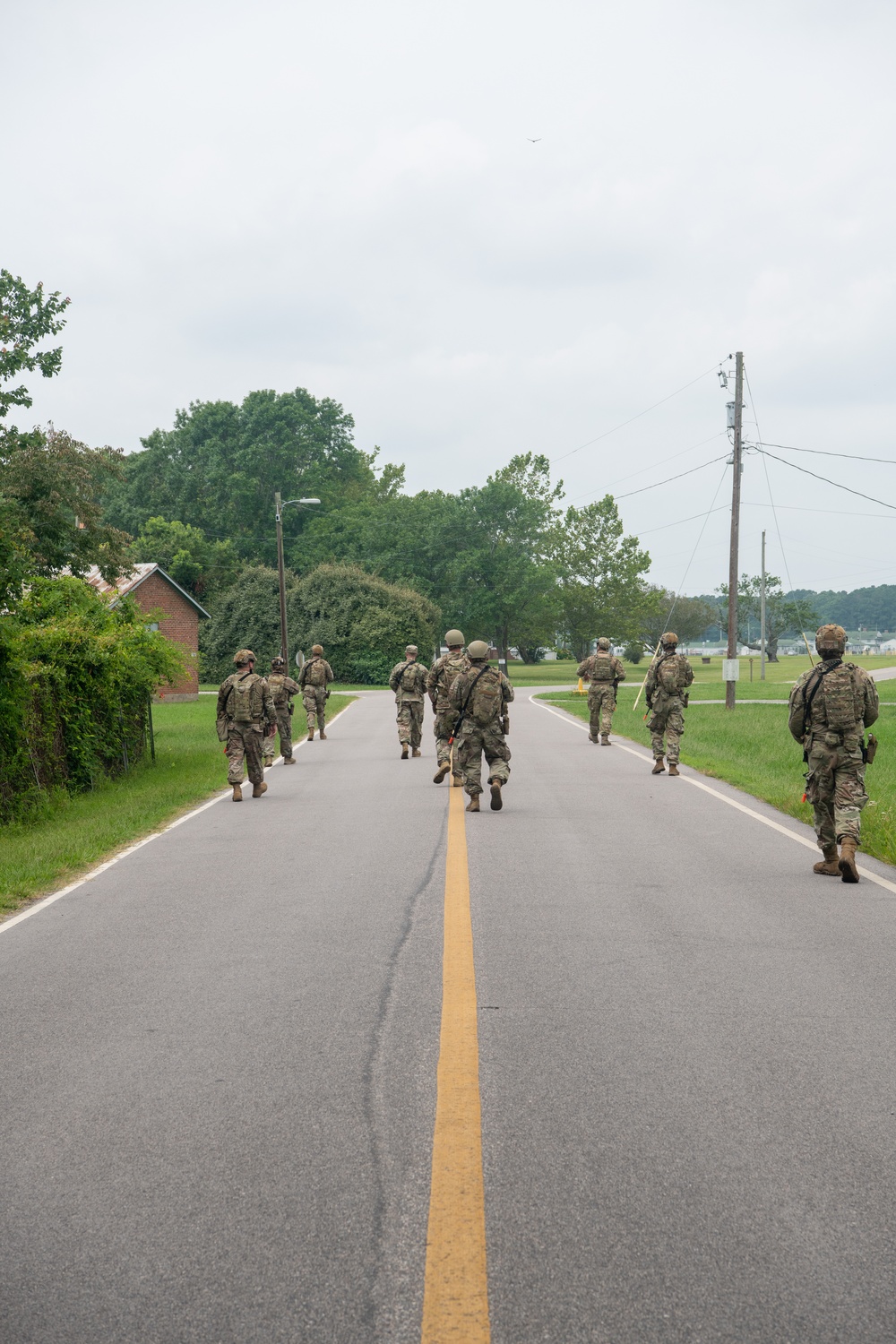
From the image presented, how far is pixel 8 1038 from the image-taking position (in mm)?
5336

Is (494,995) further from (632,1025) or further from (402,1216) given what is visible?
(402,1216)

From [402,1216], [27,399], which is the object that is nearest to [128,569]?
[27,399]

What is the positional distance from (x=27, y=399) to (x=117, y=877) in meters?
19.6

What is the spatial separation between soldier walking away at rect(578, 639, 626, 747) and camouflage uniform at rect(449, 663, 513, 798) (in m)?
7.58

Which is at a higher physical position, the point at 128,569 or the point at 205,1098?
the point at 128,569

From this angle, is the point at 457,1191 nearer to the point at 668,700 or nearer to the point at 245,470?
the point at 668,700

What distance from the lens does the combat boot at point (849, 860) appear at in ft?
29.3

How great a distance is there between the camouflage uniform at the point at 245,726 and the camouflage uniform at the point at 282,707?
293 centimetres

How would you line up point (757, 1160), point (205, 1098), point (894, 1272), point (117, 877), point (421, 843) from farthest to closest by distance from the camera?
point (421, 843) < point (117, 877) < point (205, 1098) < point (757, 1160) < point (894, 1272)

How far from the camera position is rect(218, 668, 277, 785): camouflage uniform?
48.4 feet

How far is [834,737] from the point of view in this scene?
31.2ft

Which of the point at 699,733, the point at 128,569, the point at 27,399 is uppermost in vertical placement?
the point at 27,399

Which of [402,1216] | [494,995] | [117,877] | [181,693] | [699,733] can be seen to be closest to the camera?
[402,1216]

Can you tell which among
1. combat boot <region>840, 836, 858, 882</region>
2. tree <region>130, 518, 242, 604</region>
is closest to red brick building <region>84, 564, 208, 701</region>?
tree <region>130, 518, 242, 604</region>
